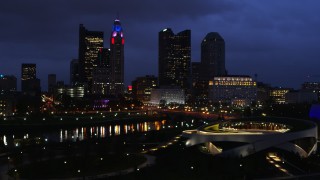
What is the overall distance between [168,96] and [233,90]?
30.3 metres

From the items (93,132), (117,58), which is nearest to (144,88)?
(117,58)

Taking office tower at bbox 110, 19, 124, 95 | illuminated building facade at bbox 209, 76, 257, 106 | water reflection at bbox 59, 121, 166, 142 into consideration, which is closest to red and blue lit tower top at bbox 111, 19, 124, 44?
office tower at bbox 110, 19, 124, 95

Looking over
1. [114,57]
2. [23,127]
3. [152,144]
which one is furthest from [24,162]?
[114,57]

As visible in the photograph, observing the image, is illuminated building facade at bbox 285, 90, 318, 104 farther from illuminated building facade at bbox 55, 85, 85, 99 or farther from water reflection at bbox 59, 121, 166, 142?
illuminated building facade at bbox 55, 85, 85, 99

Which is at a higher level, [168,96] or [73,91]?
[73,91]

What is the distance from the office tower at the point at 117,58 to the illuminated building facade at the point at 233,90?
4140 centimetres

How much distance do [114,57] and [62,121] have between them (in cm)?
9287

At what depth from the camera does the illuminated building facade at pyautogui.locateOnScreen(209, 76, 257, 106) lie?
141m

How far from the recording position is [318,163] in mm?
30031

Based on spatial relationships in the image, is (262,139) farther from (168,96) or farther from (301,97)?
(168,96)

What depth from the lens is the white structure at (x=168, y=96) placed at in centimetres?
16338

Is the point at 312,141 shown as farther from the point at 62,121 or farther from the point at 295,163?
the point at 62,121

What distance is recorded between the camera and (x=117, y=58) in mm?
169875

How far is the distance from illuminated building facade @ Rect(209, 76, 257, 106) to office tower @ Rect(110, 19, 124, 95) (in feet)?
136
